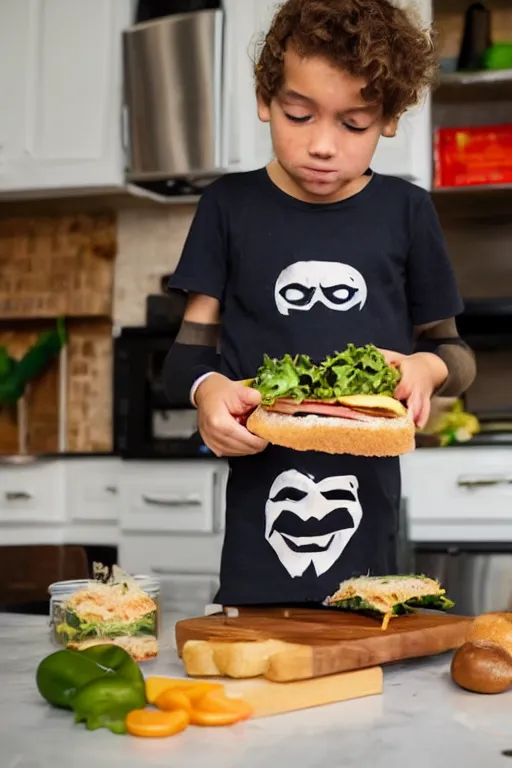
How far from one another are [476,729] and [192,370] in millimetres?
581

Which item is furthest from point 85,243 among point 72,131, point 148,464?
point 148,464

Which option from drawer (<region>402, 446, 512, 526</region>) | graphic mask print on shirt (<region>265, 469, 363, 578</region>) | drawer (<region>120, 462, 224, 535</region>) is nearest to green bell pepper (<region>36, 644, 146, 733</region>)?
graphic mask print on shirt (<region>265, 469, 363, 578</region>)

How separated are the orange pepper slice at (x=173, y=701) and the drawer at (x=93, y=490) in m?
2.33

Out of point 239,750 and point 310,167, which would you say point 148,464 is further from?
point 239,750

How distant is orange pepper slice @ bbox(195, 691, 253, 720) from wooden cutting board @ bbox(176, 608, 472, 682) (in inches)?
2.8

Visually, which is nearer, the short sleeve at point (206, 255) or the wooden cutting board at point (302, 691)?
the wooden cutting board at point (302, 691)

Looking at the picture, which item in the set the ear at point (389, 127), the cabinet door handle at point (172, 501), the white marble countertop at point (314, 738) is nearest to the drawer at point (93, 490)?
the cabinet door handle at point (172, 501)

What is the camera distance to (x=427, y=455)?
2629 millimetres

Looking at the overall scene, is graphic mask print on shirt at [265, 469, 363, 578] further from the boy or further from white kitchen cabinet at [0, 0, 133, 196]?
white kitchen cabinet at [0, 0, 133, 196]

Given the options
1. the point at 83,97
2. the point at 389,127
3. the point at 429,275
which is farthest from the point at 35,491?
the point at 389,127

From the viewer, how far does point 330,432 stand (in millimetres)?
1031

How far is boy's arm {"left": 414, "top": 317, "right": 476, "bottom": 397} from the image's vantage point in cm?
119

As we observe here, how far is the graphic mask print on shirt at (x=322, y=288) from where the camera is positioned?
1209mm

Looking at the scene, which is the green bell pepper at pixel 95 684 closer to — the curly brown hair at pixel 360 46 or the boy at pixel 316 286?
the boy at pixel 316 286
